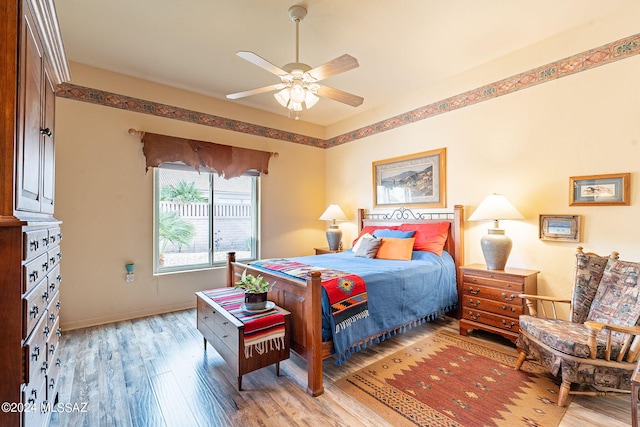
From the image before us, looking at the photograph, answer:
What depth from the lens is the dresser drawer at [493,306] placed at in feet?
8.98

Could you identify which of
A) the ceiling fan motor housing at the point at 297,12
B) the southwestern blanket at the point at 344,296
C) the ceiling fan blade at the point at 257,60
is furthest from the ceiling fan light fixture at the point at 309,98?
the southwestern blanket at the point at 344,296

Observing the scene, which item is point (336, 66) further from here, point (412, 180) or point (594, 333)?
point (594, 333)

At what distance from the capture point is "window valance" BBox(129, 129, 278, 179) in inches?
147

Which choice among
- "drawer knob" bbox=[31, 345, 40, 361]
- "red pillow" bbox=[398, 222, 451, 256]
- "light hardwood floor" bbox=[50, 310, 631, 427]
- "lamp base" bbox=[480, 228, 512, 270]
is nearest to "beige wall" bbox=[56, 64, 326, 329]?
"light hardwood floor" bbox=[50, 310, 631, 427]

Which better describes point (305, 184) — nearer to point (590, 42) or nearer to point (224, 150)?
point (224, 150)

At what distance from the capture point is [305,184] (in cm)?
534

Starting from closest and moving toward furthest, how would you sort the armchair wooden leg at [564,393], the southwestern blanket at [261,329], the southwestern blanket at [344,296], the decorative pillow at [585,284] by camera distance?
the armchair wooden leg at [564,393] < the southwestern blanket at [261,329] < the southwestern blanket at [344,296] < the decorative pillow at [585,284]

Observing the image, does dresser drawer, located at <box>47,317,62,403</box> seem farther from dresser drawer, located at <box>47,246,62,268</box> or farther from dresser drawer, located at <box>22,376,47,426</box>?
dresser drawer, located at <box>47,246,62,268</box>

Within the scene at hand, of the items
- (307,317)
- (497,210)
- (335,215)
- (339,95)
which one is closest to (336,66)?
(339,95)

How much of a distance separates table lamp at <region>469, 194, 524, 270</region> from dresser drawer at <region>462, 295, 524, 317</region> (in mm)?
352

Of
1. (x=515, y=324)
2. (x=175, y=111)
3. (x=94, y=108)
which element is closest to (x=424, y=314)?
(x=515, y=324)

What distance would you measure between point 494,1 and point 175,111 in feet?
12.5

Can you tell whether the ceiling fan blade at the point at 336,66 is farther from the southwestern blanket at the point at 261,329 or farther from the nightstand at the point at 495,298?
the nightstand at the point at 495,298

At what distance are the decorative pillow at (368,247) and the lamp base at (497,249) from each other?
1.21m
